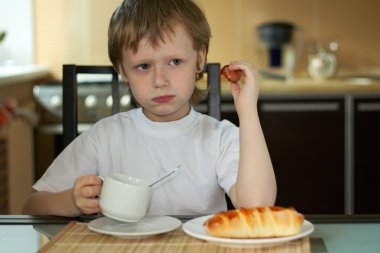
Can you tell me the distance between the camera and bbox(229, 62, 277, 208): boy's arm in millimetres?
1473

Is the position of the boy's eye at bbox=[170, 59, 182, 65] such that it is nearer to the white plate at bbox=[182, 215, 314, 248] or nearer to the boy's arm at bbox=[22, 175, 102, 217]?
the boy's arm at bbox=[22, 175, 102, 217]

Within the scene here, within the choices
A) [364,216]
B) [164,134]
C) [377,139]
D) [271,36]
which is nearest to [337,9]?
[271,36]

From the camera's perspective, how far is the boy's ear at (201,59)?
176 centimetres

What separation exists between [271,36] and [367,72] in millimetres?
551

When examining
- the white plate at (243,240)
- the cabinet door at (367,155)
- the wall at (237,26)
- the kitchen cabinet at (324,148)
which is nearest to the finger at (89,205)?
the white plate at (243,240)

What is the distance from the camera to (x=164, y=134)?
179 centimetres

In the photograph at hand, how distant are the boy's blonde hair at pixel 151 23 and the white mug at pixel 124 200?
405 mm

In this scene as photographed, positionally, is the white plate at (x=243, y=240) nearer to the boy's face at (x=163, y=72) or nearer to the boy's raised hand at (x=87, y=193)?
the boy's raised hand at (x=87, y=193)

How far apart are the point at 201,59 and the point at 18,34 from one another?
276cm

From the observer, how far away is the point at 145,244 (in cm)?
125

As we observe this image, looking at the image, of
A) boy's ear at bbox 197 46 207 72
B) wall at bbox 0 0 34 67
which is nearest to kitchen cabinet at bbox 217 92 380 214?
wall at bbox 0 0 34 67

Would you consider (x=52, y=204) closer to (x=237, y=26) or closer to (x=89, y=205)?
(x=89, y=205)

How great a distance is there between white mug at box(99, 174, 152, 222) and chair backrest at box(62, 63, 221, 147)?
561mm

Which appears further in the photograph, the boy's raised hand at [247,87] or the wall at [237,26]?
the wall at [237,26]
